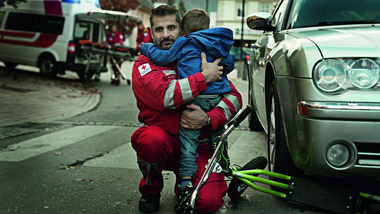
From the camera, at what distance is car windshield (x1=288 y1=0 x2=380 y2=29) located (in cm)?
344

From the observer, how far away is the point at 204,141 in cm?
299

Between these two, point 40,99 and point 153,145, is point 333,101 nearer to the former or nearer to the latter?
point 153,145

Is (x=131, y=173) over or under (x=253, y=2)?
under

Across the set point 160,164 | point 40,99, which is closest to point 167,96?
point 160,164

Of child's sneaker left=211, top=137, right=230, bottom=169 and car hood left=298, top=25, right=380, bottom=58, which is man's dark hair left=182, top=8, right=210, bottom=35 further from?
child's sneaker left=211, top=137, right=230, bottom=169

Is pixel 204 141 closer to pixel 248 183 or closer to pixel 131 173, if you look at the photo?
pixel 248 183

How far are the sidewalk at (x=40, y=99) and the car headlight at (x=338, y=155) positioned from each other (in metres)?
5.64

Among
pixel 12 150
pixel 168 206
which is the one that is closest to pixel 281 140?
pixel 168 206

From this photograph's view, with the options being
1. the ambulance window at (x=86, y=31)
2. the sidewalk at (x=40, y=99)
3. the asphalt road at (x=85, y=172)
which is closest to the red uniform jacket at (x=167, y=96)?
the asphalt road at (x=85, y=172)

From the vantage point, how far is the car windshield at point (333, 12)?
11.3 feet

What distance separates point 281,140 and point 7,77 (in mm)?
11845

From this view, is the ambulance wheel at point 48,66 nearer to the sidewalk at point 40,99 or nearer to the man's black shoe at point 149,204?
the sidewalk at point 40,99

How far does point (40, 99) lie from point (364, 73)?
8.32 metres

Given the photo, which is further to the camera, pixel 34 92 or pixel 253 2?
pixel 253 2
